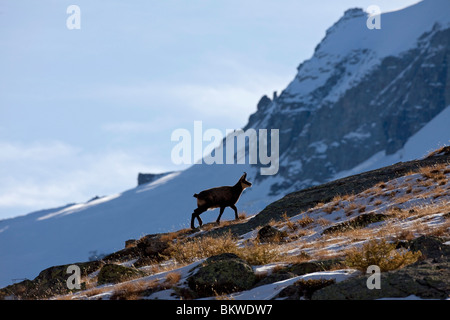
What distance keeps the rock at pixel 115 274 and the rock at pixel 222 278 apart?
284 cm

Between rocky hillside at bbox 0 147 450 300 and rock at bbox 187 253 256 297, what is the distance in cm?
2

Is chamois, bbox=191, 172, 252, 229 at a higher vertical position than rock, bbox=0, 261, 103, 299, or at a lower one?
higher

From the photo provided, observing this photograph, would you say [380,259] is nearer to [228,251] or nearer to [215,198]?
[228,251]

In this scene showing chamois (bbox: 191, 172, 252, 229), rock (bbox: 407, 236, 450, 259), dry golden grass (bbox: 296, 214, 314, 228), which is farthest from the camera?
chamois (bbox: 191, 172, 252, 229)

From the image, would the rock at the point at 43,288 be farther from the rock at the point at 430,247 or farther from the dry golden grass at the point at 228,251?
the rock at the point at 430,247

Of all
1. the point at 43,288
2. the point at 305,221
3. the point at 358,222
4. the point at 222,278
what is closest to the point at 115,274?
the point at 43,288

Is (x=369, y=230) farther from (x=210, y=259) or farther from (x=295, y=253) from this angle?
(x=210, y=259)

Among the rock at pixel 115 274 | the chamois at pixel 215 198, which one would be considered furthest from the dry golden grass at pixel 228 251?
the chamois at pixel 215 198

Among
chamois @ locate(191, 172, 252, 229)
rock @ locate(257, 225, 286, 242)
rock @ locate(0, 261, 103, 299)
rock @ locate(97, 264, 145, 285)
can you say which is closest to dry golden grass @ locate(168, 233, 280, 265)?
rock @ locate(257, 225, 286, 242)

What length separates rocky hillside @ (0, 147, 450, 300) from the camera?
918cm

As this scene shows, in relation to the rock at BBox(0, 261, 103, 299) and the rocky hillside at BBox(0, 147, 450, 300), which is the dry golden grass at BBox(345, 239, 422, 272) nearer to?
the rocky hillside at BBox(0, 147, 450, 300)
